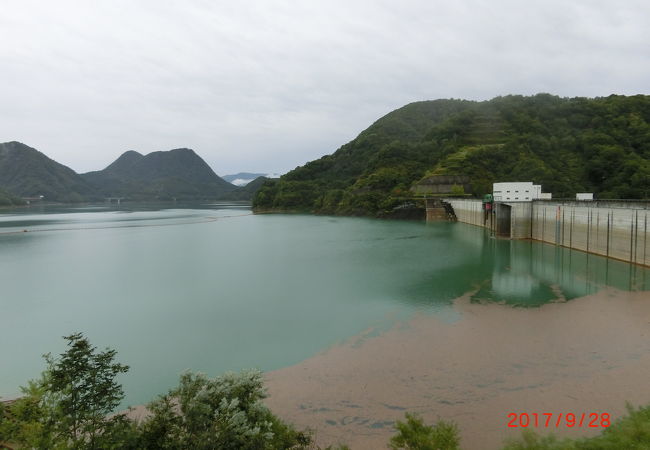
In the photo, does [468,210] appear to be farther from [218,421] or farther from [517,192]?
[218,421]

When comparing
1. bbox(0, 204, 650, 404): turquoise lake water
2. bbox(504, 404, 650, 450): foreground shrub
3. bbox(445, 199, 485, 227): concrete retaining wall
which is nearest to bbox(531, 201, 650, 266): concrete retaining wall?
bbox(0, 204, 650, 404): turquoise lake water

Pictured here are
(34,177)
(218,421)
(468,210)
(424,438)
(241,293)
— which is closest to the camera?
(218,421)

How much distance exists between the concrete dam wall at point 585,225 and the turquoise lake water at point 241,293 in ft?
3.38

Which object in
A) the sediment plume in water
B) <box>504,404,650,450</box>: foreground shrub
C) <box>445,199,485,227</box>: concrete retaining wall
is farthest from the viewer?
<box>445,199,485,227</box>: concrete retaining wall

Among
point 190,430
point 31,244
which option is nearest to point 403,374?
point 190,430

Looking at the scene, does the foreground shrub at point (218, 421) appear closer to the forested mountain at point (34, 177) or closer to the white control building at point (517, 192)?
the white control building at point (517, 192)

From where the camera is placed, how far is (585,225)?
28.5 meters

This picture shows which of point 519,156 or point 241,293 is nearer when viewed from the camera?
point 241,293

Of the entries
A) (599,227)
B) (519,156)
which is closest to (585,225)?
(599,227)

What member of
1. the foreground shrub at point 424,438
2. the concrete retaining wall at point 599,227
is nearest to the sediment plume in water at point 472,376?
the foreground shrub at point 424,438

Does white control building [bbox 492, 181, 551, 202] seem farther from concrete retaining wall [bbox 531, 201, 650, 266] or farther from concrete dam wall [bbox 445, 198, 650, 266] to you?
concrete retaining wall [bbox 531, 201, 650, 266]

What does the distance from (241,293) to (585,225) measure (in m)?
25.8

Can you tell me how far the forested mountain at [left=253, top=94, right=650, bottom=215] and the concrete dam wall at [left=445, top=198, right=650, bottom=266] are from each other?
25537 mm
